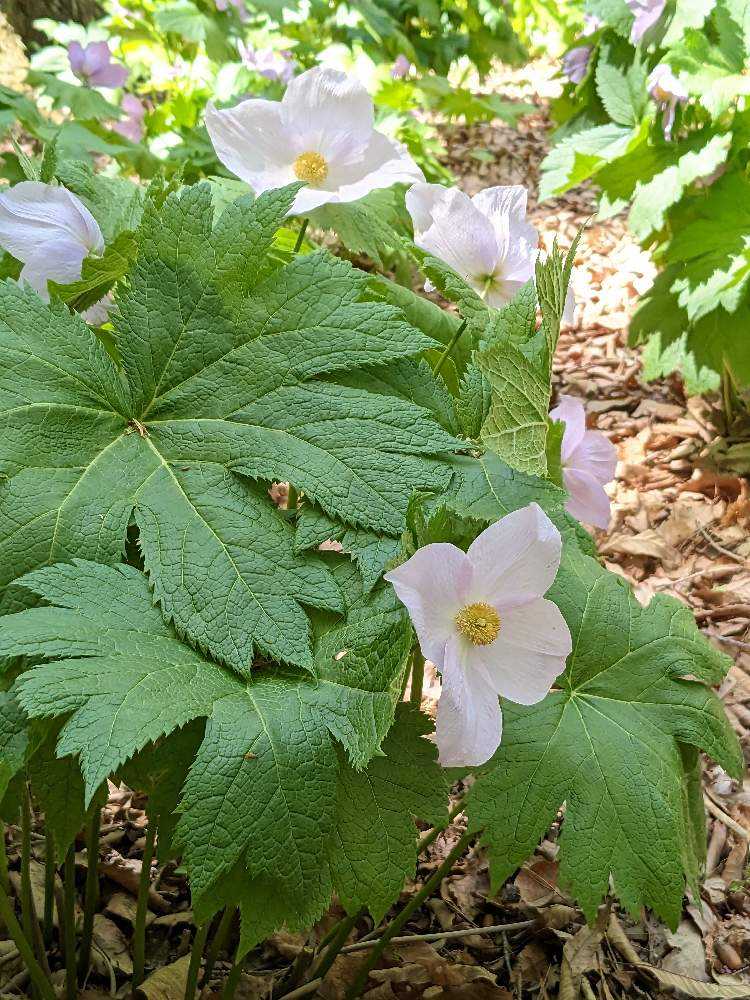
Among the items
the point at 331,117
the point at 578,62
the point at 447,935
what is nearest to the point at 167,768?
the point at 331,117

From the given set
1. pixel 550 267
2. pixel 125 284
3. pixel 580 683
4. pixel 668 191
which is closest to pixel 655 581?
pixel 668 191

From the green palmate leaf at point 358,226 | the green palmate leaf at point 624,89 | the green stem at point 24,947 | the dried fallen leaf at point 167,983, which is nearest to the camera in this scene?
the green stem at point 24,947

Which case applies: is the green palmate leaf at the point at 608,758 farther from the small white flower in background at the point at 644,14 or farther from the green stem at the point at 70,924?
the small white flower in background at the point at 644,14

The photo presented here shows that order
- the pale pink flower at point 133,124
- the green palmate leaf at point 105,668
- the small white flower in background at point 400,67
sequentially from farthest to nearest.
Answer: the small white flower in background at point 400,67 < the pale pink flower at point 133,124 < the green palmate leaf at point 105,668

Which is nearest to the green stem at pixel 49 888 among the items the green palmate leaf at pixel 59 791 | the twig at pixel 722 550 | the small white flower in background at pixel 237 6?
the green palmate leaf at pixel 59 791

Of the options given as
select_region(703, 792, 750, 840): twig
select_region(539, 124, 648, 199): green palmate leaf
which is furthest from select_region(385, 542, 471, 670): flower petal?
select_region(539, 124, 648, 199): green palmate leaf

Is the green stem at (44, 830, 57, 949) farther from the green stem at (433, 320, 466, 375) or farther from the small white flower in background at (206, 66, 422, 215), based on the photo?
the small white flower in background at (206, 66, 422, 215)

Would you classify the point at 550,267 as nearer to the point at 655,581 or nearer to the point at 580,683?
the point at 580,683

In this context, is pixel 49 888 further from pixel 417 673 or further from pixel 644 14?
pixel 644 14

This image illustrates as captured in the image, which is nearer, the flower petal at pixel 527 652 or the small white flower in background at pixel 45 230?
the flower petal at pixel 527 652
